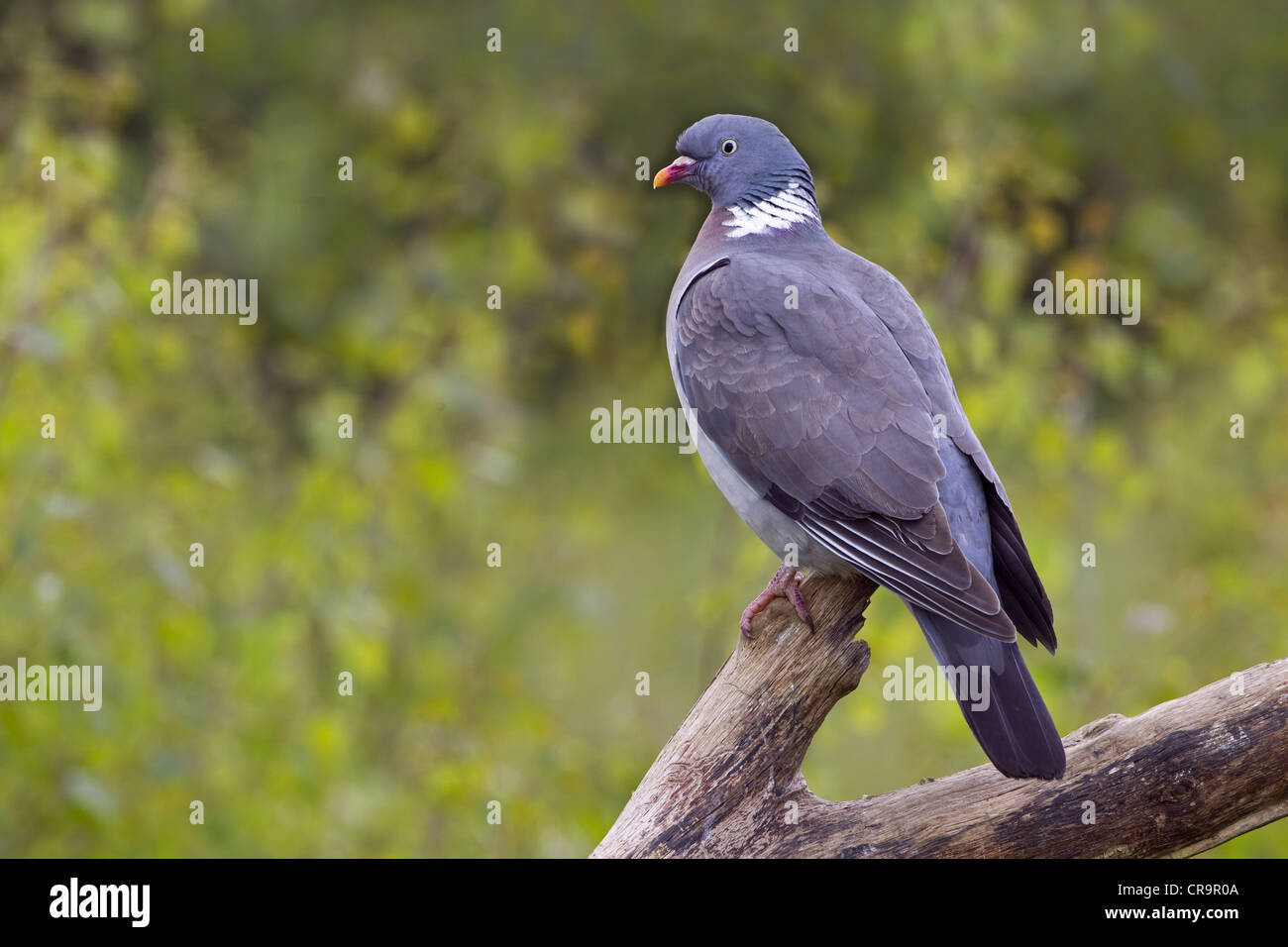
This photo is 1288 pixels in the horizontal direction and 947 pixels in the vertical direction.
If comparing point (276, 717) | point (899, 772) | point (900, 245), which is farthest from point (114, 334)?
point (899, 772)

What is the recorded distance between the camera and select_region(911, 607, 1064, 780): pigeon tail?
3330mm

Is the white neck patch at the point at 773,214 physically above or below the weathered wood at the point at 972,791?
above

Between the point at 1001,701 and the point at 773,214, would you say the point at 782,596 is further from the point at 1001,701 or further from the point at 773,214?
the point at 773,214

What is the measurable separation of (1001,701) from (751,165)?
2.11 metres

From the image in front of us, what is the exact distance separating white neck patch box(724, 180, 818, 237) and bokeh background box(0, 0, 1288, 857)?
0.95 metres

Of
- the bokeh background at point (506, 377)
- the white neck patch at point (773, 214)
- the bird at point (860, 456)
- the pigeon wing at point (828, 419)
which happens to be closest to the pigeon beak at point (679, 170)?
the white neck patch at point (773, 214)

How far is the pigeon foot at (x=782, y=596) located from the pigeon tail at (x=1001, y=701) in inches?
11.5

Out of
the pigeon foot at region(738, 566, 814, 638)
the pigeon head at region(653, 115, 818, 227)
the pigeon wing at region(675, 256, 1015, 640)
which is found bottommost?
the pigeon foot at region(738, 566, 814, 638)

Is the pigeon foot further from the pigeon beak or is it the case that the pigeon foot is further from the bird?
the pigeon beak

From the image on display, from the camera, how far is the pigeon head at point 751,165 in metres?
4.73

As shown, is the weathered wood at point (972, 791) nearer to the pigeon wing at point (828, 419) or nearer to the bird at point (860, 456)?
the bird at point (860, 456)

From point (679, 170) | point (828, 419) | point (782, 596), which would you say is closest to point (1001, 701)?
point (782, 596)

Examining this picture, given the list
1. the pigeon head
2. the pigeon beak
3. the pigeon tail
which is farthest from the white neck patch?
the pigeon tail

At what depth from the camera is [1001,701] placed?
3438 mm
